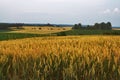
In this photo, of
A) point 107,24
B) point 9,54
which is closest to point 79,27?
point 107,24

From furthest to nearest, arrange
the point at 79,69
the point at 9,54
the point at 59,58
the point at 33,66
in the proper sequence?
the point at 9,54 → the point at 59,58 → the point at 33,66 → the point at 79,69

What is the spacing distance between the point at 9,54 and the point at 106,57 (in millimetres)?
1742

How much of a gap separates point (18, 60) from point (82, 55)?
106 cm

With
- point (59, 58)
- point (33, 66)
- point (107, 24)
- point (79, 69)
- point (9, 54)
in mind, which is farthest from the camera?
point (107, 24)

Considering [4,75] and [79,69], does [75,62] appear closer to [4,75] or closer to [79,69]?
[79,69]

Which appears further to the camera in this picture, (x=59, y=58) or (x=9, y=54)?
(x=9, y=54)

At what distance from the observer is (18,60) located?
4.79m

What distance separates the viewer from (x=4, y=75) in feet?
14.0

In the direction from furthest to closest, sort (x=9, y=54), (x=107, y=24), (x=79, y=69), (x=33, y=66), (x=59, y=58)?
1. (x=107, y=24)
2. (x=9, y=54)
3. (x=59, y=58)
4. (x=33, y=66)
5. (x=79, y=69)

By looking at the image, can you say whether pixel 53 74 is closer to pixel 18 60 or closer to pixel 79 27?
pixel 18 60

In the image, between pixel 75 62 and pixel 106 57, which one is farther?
pixel 106 57

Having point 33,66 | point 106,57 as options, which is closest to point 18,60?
point 33,66

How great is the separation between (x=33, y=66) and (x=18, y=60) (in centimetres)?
47

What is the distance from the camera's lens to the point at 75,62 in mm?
4438
